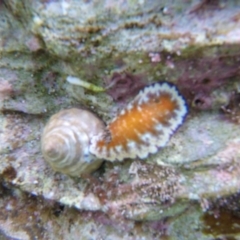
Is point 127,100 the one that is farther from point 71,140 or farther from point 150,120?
point 71,140

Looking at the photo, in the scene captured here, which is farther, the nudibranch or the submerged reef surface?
the nudibranch

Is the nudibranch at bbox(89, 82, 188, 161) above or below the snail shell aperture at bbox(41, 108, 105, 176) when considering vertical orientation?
above

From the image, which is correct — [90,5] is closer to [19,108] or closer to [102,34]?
[102,34]

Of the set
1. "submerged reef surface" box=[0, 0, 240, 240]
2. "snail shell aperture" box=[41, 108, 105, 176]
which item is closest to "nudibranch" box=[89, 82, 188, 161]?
"submerged reef surface" box=[0, 0, 240, 240]

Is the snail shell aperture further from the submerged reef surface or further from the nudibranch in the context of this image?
the nudibranch

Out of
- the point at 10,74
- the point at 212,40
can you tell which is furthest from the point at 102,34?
the point at 10,74

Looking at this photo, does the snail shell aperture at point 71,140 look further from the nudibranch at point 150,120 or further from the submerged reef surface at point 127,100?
the nudibranch at point 150,120

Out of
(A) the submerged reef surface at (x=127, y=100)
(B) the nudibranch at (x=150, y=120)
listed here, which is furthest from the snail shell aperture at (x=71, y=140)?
(B) the nudibranch at (x=150, y=120)
